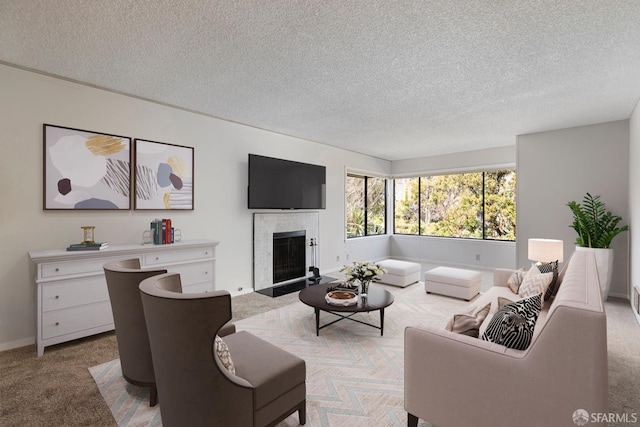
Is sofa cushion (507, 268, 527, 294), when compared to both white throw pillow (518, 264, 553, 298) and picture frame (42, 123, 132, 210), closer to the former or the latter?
white throw pillow (518, 264, 553, 298)

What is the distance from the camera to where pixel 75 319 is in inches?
108

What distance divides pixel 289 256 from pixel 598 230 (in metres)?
4.70

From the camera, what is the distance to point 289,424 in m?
1.78

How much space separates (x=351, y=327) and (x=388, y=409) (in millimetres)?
1333

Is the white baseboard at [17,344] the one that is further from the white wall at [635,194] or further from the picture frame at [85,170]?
the white wall at [635,194]

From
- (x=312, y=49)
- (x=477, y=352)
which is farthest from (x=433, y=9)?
(x=477, y=352)

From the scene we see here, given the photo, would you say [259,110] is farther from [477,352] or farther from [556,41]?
[477,352]

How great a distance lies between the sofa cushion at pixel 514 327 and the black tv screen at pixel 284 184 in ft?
11.8

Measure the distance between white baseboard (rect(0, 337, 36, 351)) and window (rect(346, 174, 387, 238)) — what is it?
533cm

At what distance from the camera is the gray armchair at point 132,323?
6.18 ft

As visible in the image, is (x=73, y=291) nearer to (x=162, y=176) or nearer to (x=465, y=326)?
(x=162, y=176)

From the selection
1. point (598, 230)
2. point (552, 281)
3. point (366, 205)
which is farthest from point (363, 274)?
point (366, 205)

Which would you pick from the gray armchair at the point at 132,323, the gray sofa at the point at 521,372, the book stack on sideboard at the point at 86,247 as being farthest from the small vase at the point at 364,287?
the book stack on sideboard at the point at 86,247

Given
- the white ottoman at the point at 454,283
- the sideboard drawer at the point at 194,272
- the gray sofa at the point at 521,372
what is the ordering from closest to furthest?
the gray sofa at the point at 521,372
the sideboard drawer at the point at 194,272
the white ottoman at the point at 454,283
